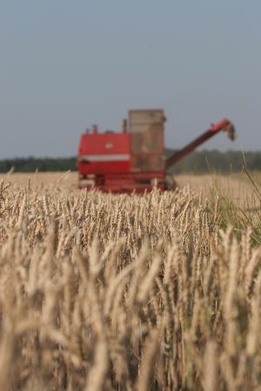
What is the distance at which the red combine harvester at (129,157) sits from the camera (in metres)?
16.1

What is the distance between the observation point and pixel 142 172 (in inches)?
642

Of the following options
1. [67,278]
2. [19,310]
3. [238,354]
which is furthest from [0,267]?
[238,354]

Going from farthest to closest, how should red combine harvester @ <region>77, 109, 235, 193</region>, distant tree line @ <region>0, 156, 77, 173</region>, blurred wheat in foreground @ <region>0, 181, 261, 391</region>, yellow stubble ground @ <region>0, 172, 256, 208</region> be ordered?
distant tree line @ <region>0, 156, 77, 173</region>, red combine harvester @ <region>77, 109, 235, 193</region>, yellow stubble ground @ <region>0, 172, 256, 208</region>, blurred wheat in foreground @ <region>0, 181, 261, 391</region>

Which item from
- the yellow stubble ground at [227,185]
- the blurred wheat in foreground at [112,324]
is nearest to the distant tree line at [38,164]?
the yellow stubble ground at [227,185]

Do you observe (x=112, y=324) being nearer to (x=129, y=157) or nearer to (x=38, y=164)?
(x=129, y=157)

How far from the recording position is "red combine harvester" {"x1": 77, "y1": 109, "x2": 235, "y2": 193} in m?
16.1

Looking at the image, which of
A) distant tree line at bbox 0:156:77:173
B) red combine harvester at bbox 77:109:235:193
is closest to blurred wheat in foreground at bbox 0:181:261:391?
red combine harvester at bbox 77:109:235:193

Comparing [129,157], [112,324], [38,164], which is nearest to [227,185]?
[112,324]

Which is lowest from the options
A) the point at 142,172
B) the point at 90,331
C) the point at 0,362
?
the point at 90,331

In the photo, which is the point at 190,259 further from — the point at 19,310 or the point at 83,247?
the point at 83,247

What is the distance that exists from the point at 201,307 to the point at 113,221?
6.91 feet

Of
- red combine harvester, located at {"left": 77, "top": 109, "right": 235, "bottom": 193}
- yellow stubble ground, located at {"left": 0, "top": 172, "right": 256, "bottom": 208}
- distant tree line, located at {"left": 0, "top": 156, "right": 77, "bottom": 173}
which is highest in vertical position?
distant tree line, located at {"left": 0, "top": 156, "right": 77, "bottom": 173}

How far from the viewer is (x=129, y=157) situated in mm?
16484

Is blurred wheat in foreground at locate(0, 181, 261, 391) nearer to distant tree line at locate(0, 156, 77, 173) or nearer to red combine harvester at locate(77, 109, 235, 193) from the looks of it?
red combine harvester at locate(77, 109, 235, 193)
